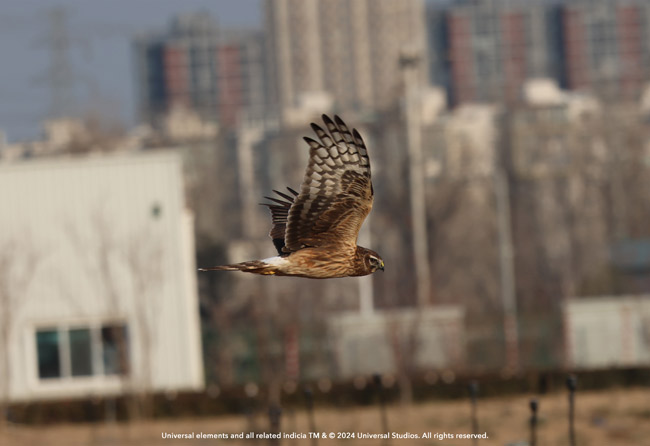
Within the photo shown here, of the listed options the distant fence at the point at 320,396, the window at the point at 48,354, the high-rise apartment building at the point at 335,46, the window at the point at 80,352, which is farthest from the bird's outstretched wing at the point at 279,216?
the high-rise apartment building at the point at 335,46

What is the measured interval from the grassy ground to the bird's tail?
1175 centimetres

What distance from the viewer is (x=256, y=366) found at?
33719 millimetres

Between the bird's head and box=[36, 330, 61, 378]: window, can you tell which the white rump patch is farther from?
box=[36, 330, 61, 378]: window

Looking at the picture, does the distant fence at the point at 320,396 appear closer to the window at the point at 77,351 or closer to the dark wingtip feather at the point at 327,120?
the window at the point at 77,351

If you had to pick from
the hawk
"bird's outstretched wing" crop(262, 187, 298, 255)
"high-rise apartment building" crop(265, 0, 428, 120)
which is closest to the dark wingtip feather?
the hawk

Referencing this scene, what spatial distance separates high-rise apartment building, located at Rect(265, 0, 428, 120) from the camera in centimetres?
19125

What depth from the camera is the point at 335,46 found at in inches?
7712

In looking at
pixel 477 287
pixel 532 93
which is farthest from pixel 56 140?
pixel 477 287

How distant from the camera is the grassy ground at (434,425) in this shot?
23.0 meters

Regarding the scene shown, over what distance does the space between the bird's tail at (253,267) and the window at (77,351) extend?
63.4ft

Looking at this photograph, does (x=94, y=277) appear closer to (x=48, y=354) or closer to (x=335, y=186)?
(x=48, y=354)

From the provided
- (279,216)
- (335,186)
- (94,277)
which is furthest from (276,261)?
(94,277)

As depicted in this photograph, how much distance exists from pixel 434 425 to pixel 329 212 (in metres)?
15.4

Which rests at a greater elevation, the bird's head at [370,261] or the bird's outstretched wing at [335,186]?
the bird's outstretched wing at [335,186]
